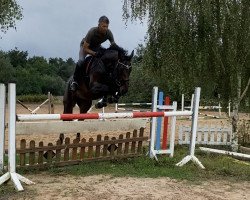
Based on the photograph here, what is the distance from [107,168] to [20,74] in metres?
47.2

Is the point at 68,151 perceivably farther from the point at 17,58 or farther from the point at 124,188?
the point at 17,58

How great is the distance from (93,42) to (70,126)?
1.78 m

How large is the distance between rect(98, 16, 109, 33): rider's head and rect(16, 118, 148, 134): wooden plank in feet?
5.38

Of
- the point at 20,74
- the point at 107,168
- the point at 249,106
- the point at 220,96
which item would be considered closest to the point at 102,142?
the point at 107,168

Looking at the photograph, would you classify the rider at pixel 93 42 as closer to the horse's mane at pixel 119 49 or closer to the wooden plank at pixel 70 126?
the horse's mane at pixel 119 49

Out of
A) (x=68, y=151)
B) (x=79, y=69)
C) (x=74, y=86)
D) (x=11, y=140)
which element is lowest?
(x=68, y=151)

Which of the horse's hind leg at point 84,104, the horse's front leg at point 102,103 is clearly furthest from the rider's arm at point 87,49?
the horse's hind leg at point 84,104

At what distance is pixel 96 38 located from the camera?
7934mm

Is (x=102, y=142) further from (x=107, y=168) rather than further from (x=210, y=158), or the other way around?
(x=210, y=158)

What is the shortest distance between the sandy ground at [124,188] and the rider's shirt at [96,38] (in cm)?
260

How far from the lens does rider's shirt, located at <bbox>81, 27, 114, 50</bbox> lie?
7844 mm

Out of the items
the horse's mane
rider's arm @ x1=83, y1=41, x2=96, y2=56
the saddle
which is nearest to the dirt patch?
the saddle

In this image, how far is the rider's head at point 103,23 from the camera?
7.70 metres

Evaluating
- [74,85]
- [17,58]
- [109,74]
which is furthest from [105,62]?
[17,58]
